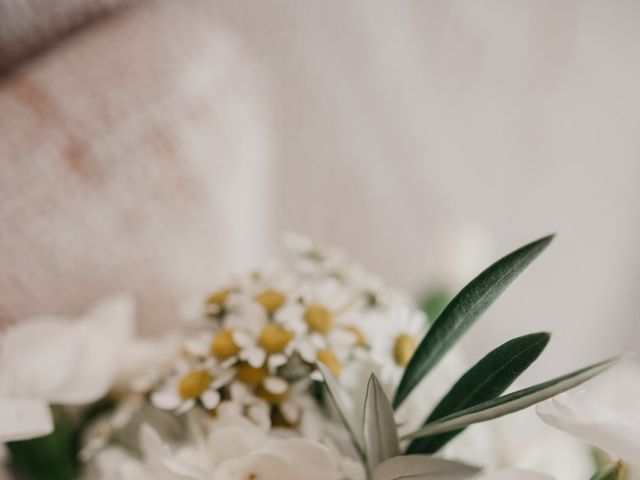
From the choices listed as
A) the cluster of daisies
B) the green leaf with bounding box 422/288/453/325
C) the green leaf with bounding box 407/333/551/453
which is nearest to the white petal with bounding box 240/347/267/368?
the cluster of daisies

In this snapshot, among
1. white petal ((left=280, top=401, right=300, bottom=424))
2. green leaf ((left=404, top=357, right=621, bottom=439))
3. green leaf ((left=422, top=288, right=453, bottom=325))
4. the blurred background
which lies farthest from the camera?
green leaf ((left=422, top=288, right=453, bottom=325))

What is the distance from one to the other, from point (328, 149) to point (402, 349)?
463 mm

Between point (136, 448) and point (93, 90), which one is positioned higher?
point (93, 90)

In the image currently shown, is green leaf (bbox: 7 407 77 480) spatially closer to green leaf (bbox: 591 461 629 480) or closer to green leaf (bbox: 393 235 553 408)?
green leaf (bbox: 393 235 553 408)

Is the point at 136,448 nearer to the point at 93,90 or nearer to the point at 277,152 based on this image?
the point at 93,90

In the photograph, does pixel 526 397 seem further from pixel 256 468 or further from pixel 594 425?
pixel 256 468

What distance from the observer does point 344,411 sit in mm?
341

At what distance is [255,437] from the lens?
1.13 feet

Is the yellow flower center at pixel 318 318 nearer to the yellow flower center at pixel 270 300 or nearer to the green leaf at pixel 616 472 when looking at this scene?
the yellow flower center at pixel 270 300

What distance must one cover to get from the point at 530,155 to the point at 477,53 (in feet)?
0.61

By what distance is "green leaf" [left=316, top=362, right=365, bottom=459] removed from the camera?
32 cm

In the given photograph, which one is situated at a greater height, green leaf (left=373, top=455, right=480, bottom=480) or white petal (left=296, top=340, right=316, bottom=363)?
white petal (left=296, top=340, right=316, bottom=363)

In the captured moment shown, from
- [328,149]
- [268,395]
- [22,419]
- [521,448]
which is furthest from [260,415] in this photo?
[328,149]

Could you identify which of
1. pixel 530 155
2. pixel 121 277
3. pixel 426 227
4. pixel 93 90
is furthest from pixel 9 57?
pixel 530 155
